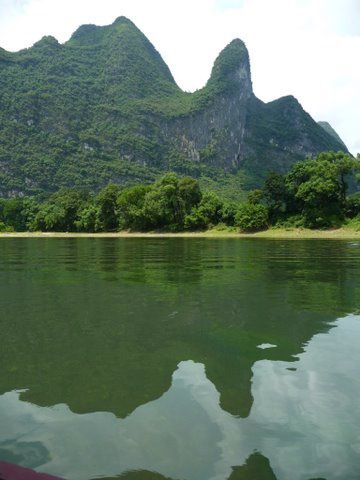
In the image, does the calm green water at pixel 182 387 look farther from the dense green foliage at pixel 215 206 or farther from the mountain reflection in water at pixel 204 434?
the dense green foliage at pixel 215 206

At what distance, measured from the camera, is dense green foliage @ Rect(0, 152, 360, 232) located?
7156cm

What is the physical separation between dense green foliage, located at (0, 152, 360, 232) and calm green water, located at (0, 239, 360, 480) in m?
62.9

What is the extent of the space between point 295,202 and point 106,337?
71891mm

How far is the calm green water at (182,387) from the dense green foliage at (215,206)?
62920mm

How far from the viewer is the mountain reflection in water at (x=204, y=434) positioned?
384cm

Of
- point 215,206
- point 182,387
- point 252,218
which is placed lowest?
point 182,387

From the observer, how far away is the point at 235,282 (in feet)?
51.2

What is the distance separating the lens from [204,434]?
175 inches

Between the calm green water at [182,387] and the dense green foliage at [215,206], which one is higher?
the dense green foliage at [215,206]

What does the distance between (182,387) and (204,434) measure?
1273 millimetres

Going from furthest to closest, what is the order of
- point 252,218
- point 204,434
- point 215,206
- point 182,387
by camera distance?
point 215,206
point 252,218
point 182,387
point 204,434

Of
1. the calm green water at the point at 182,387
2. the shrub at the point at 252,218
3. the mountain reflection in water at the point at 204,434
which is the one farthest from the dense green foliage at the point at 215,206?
the mountain reflection in water at the point at 204,434

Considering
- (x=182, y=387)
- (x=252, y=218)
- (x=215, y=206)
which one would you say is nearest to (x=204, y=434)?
(x=182, y=387)

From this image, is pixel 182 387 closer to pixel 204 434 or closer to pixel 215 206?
pixel 204 434
